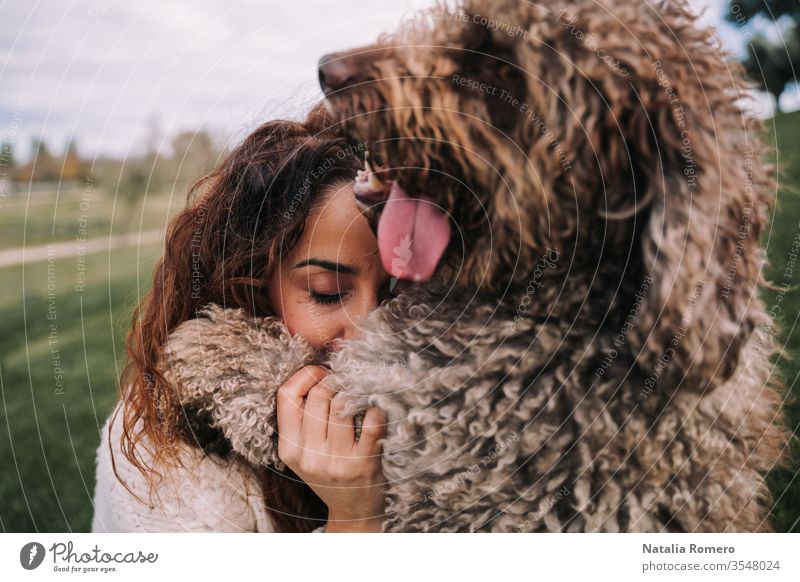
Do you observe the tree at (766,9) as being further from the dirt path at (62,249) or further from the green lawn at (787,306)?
the dirt path at (62,249)

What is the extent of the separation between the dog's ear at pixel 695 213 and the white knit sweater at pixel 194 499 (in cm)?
63

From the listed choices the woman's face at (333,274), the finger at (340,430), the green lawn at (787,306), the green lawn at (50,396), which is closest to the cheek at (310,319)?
the woman's face at (333,274)

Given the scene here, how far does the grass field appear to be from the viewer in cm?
116

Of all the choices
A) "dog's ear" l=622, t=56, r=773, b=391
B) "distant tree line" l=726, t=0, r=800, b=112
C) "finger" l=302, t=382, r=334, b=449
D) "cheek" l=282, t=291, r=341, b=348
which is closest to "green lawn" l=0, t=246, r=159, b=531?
"cheek" l=282, t=291, r=341, b=348

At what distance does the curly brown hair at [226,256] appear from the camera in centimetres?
98

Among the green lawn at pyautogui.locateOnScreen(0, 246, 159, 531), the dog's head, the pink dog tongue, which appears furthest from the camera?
the green lawn at pyautogui.locateOnScreen(0, 246, 159, 531)

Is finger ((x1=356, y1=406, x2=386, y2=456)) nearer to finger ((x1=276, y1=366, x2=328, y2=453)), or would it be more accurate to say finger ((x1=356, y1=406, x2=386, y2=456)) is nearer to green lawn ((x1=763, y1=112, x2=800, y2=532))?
finger ((x1=276, y1=366, x2=328, y2=453))

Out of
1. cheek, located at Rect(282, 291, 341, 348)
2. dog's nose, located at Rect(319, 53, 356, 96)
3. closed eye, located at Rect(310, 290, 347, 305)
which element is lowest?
cheek, located at Rect(282, 291, 341, 348)

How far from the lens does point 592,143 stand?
2.40 ft

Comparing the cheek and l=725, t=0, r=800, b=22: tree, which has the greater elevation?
l=725, t=0, r=800, b=22: tree

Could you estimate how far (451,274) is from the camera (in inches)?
34.3

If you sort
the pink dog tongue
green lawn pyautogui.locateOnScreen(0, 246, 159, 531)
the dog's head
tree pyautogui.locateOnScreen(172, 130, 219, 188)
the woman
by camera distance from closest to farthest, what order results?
the dog's head → the pink dog tongue → the woman → tree pyautogui.locateOnScreen(172, 130, 219, 188) → green lawn pyautogui.locateOnScreen(0, 246, 159, 531)
